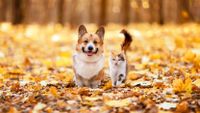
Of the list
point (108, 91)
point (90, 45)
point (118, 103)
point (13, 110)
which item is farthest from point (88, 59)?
point (13, 110)

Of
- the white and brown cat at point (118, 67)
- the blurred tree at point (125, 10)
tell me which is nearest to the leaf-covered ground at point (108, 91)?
the white and brown cat at point (118, 67)

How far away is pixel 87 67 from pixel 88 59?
155mm

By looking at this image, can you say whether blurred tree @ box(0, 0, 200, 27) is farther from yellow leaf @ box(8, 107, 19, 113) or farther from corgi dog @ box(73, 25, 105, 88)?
yellow leaf @ box(8, 107, 19, 113)

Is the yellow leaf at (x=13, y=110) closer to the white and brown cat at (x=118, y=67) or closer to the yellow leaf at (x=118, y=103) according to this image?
the yellow leaf at (x=118, y=103)

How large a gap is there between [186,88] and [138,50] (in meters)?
10.1

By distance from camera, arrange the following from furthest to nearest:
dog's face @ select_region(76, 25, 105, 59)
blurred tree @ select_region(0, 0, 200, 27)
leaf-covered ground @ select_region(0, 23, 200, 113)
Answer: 1. blurred tree @ select_region(0, 0, 200, 27)
2. dog's face @ select_region(76, 25, 105, 59)
3. leaf-covered ground @ select_region(0, 23, 200, 113)

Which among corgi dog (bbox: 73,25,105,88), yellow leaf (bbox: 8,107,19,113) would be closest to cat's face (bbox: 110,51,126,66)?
corgi dog (bbox: 73,25,105,88)

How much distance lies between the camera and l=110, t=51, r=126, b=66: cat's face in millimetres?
8570

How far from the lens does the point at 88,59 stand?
8289 millimetres

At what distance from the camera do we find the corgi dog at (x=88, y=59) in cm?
820

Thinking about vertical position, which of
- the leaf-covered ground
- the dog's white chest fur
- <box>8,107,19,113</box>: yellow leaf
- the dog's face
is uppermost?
the dog's face

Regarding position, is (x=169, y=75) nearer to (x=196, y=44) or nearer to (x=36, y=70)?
(x=36, y=70)

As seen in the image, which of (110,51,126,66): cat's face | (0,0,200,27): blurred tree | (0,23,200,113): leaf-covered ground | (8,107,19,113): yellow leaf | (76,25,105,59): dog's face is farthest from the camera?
(0,0,200,27): blurred tree

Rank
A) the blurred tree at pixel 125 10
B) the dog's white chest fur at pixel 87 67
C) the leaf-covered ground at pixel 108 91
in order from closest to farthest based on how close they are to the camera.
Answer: the leaf-covered ground at pixel 108 91 < the dog's white chest fur at pixel 87 67 < the blurred tree at pixel 125 10
